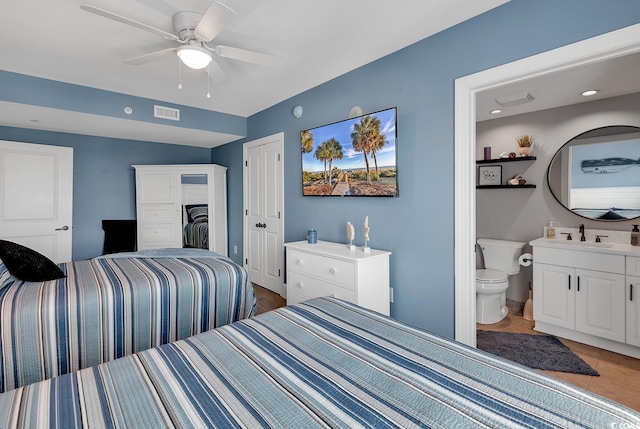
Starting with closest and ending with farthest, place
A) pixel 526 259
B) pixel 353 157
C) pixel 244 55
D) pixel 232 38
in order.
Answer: pixel 244 55 < pixel 232 38 < pixel 353 157 < pixel 526 259

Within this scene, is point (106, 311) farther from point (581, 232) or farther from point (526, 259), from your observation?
point (581, 232)

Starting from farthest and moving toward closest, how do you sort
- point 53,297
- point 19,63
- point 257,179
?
1. point 257,179
2. point 19,63
3. point 53,297

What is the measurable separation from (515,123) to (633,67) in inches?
47.6

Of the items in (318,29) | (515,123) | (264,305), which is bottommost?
(264,305)

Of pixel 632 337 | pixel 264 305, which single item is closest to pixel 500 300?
pixel 632 337

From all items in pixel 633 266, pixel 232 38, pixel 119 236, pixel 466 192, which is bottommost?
pixel 633 266

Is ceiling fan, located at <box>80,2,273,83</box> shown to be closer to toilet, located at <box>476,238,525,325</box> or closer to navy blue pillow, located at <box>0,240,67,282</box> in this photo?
navy blue pillow, located at <box>0,240,67,282</box>

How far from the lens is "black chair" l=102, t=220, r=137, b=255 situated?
4441 millimetres

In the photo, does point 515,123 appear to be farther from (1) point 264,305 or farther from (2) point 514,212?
(1) point 264,305

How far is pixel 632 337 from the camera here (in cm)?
233

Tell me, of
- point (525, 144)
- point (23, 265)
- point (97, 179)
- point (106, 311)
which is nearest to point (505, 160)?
point (525, 144)

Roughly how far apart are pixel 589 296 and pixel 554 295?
244 mm

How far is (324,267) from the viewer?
261cm

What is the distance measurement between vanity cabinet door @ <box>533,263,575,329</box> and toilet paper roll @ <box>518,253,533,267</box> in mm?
381
